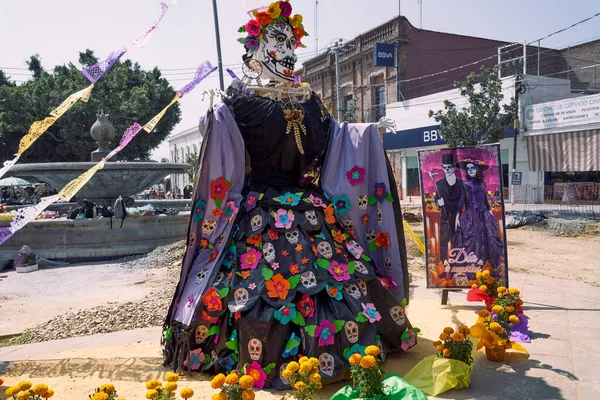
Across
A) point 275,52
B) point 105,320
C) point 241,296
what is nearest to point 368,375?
point 241,296

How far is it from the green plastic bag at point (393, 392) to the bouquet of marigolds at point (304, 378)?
0.29 metres

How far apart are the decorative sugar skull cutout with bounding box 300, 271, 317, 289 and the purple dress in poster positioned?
7.71 feet

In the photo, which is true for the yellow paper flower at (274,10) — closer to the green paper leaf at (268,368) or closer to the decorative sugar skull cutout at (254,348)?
the decorative sugar skull cutout at (254,348)

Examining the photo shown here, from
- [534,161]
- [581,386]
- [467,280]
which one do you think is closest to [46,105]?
[534,161]

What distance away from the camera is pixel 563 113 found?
1816 cm

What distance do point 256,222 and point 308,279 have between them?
22.2 inches

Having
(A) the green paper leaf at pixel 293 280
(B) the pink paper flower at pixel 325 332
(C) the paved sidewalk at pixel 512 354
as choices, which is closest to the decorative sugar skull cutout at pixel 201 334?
(C) the paved sidewalk at pixel 512 354

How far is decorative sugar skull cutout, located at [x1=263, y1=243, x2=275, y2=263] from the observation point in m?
3.19

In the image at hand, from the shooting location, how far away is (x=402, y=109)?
24.4m

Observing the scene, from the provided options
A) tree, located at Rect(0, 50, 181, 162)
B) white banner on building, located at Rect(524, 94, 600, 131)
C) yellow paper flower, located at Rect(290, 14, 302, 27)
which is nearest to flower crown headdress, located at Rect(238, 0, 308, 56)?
yellow paper flower, located at Rect(290, 14, 302, 27)

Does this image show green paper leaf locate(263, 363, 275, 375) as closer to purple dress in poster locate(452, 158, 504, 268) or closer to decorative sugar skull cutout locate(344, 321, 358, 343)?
decorative sugar skull cutout locate(344, 321, 358, 343)

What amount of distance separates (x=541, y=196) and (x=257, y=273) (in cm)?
1911

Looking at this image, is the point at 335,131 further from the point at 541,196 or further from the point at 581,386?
the point at 541,196

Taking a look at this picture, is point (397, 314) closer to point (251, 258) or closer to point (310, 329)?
point (310, 329)
